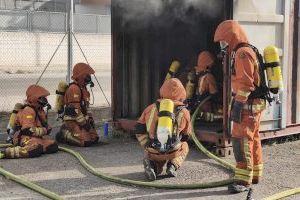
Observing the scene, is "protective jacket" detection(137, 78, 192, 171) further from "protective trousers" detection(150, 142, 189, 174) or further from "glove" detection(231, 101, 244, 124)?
"glove" detection(231, 101, 244, 124)

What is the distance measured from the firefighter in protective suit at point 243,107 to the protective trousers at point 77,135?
2976mm

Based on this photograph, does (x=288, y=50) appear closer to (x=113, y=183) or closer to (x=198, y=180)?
(x=198, y=180)

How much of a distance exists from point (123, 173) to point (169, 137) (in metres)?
0.92

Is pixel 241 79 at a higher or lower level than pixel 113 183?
higher

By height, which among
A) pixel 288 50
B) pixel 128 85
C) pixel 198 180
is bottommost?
pixel 198 180

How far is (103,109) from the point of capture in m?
11.5

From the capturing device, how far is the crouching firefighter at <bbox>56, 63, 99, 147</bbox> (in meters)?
7.75

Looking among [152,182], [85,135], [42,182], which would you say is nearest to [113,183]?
[152,182]

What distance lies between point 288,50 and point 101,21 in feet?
61.2

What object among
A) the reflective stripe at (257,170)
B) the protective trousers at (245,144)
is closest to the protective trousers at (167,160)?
the protective trousers at (245,144)

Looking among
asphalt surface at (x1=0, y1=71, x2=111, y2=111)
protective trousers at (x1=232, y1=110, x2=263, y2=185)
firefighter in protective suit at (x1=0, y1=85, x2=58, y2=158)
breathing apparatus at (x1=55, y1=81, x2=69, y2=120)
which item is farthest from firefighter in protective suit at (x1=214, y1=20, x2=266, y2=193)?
asphalt surface at (x1=0, y1=71, x2=111, y2=111)

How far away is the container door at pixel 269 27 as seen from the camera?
6.91m

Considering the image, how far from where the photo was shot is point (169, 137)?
18.3 feet

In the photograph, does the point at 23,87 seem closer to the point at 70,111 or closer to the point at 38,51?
the point at 38,51
